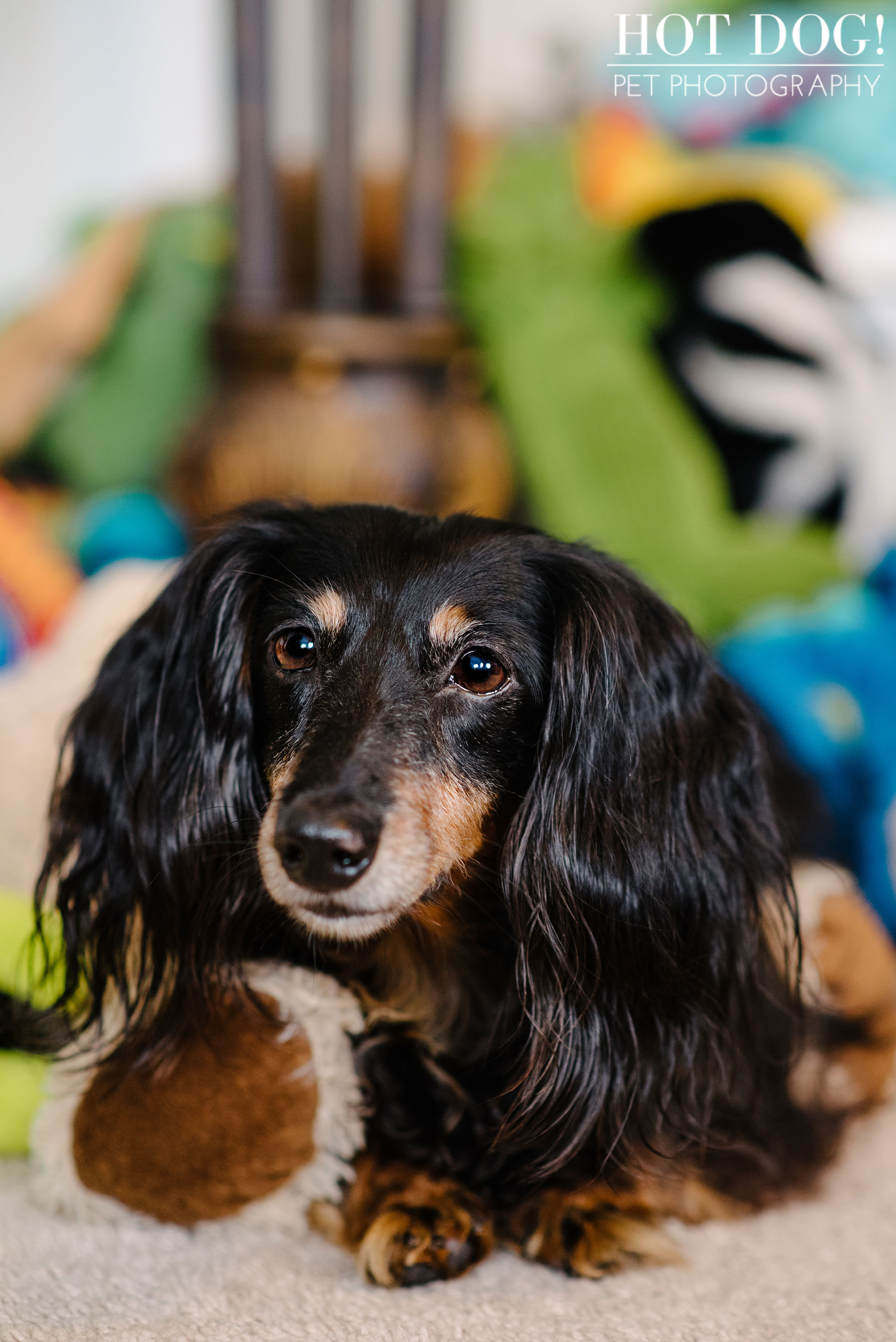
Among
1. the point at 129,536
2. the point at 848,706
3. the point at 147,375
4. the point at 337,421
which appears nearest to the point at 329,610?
the point at 848,706

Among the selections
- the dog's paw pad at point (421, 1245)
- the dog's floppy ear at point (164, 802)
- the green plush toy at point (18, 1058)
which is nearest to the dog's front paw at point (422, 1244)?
the dog's paw pad at point (421, 1245)

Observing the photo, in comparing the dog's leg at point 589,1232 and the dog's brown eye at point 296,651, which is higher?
the dog's brown eye at point 296,651

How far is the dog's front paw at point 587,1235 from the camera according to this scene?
112 centimetres

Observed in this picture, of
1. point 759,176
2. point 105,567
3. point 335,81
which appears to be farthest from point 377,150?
point 105,567

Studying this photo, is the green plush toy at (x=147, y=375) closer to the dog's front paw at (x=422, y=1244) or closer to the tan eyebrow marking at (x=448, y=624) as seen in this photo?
the tan eyebrow marking at (x=448, y=624)

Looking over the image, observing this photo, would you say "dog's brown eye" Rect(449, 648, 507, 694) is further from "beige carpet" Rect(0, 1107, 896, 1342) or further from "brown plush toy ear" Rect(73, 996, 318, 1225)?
"beige carpet" Rect(0, 1107, 896, 1342)

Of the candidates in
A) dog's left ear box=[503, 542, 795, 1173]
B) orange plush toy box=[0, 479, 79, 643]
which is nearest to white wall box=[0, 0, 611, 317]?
orange plush toy box=[0, 479, 79, 643]

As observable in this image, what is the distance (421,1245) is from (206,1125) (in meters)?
0.23

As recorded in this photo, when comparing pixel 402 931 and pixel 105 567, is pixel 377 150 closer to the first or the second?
pixel 105 567

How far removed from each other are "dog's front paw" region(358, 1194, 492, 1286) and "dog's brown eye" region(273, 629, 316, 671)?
53cm

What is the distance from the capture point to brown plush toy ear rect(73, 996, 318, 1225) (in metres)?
1.11

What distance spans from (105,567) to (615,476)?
1.12 meters

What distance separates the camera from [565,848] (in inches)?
44.1

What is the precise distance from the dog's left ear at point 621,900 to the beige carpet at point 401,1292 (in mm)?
127
